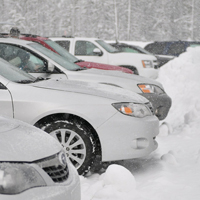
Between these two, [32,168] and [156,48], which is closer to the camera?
[32,168]

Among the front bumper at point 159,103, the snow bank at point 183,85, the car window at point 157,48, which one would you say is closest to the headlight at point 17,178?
the front bumper at point 159,103

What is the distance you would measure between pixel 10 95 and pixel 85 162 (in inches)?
45.2

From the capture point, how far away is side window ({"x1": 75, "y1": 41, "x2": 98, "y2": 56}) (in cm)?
1405

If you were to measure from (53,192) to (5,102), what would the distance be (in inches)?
92.9

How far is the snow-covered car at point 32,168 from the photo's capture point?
263cm

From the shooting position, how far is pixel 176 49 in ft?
62.3

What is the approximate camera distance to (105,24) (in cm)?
6875

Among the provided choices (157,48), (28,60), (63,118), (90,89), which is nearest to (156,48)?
(157,48)

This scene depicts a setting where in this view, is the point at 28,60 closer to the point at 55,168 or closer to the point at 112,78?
the point at 112,78

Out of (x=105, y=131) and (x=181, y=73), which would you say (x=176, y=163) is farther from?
(x=181, y=73)

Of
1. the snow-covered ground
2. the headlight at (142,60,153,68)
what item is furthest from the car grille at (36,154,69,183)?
the headlight at (142,60,153,68)

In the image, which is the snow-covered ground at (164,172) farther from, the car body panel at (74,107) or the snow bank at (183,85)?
the car body panel at (74,107)

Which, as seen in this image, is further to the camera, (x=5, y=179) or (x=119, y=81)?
(x=119, y=81)

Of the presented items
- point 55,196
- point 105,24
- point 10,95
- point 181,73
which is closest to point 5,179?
point 55,196
